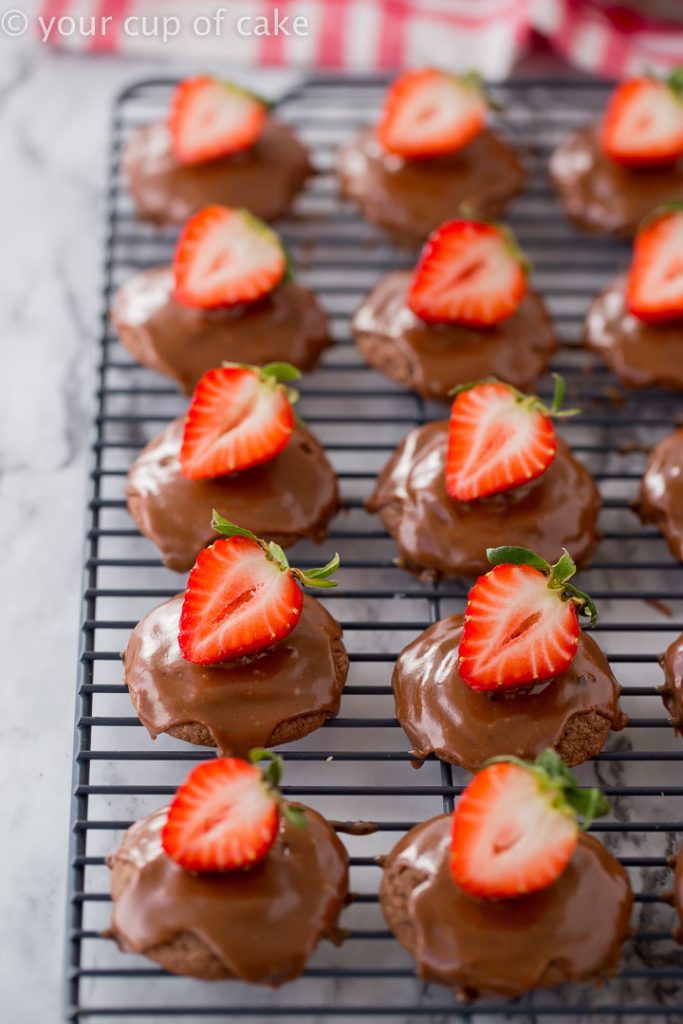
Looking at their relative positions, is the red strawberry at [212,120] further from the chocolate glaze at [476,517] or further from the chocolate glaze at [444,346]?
the chocolate glaze at [476,517]

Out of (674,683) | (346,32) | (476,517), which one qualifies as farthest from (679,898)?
(346,32)

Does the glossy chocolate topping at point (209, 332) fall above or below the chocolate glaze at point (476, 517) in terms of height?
above

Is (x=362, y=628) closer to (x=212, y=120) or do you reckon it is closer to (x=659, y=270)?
(x=659, y=270)

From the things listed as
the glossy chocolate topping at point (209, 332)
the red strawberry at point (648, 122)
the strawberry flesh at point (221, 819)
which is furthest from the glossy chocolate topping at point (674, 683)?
the red strawberry at point (648, 122)

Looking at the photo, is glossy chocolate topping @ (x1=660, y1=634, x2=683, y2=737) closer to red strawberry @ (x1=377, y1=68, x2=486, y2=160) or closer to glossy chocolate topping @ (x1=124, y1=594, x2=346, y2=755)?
glossy chocolate topping @ (x1=124, y1=594, x2=346, y2=755)

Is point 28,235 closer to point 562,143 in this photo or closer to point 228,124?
point 228,124

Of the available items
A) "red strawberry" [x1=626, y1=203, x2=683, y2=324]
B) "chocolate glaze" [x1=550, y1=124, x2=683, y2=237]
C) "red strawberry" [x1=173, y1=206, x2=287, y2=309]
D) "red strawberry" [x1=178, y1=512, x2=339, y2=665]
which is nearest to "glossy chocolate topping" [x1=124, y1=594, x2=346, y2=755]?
"red strawberry" [x1=178, y1=512, x2=339, y2=665]
